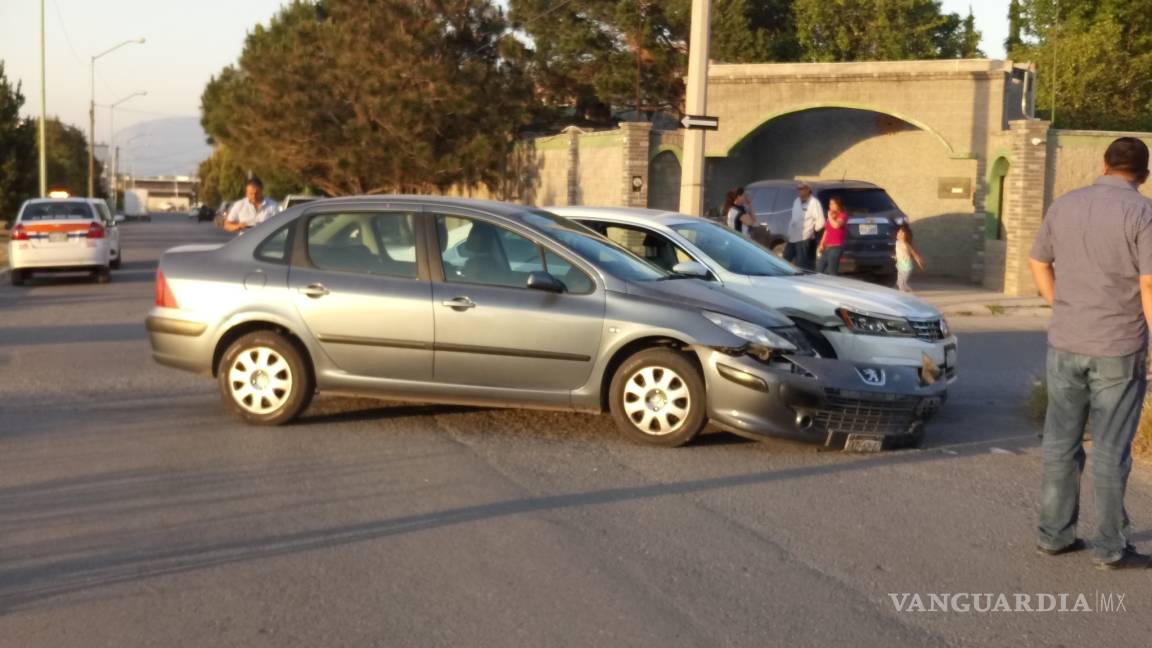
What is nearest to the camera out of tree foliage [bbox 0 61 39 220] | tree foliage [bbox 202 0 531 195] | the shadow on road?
the shadow on road

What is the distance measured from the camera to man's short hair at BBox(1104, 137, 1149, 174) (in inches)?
239

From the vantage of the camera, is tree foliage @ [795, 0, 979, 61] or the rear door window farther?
tree foliage @ [795, 0, 979, 61]

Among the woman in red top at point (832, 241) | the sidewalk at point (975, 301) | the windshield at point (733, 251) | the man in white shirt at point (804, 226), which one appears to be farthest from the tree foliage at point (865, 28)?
the windshield at point (733, 251)

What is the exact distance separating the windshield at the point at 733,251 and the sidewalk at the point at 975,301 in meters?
7.34

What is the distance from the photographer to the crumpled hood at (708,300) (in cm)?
877

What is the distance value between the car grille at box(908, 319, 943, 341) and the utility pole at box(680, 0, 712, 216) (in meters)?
7.59

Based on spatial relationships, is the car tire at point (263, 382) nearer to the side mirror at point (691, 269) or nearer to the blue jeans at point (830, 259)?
the side mirror at point (691, 269)

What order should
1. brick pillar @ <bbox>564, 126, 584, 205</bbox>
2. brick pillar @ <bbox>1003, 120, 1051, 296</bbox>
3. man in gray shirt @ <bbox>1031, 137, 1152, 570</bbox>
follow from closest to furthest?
man in gray shirt @ <bbox>1031, 137, 1152, 570</bbox>
brick pillar @ <bbox>1003, 120, 1051, 296</bbox>
brick pillar @ <bbox>564, 126, 584, 205</bbox>

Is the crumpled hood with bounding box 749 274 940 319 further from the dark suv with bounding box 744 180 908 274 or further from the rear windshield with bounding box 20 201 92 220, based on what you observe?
the rear windshield with bounding box 20 201 92 220

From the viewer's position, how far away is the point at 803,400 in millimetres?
8508

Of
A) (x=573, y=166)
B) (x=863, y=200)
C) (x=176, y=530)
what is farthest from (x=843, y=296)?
(x=573, y=166)

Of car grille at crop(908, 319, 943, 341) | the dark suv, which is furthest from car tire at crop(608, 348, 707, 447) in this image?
the dark suv

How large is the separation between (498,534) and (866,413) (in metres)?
3.09

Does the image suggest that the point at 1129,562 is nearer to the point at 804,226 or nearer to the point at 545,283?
the point at 545,283
